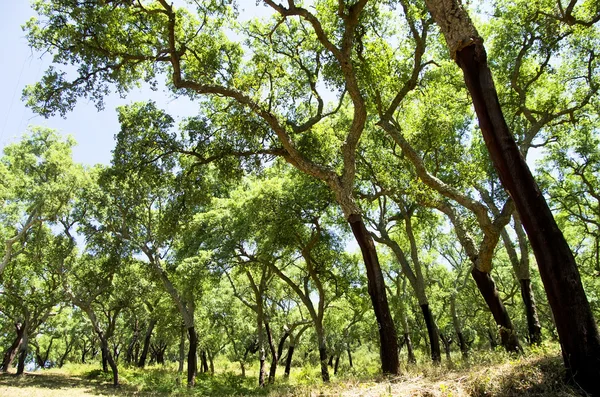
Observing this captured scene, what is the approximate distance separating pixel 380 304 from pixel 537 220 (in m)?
4.17

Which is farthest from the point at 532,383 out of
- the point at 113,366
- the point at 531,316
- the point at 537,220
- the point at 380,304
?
the point at 113,366

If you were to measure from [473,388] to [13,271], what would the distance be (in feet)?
105

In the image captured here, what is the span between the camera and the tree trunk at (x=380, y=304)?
7.70 meters

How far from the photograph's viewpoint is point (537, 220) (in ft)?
15.7

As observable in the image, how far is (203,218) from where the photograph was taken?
784 inches

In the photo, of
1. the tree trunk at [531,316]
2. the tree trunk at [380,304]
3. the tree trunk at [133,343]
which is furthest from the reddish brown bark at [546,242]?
the tree trunk at [133,343]

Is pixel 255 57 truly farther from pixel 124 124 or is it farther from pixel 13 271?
pixel 13 271

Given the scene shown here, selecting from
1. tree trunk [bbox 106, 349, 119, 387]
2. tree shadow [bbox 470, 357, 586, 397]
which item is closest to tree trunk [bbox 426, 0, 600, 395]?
tree shadow [bbox 470, 357, 586, 397]

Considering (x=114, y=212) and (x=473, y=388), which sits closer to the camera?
(x=473, y=388)

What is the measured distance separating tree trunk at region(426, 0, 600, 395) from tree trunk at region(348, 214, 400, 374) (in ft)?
12.0

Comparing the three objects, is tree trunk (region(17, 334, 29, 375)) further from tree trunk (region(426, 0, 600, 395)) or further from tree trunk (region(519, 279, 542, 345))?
tree trunk (region(426, 0, 600, 395))

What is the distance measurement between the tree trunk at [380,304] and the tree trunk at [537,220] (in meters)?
3.66

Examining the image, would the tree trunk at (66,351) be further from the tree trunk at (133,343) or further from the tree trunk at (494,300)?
the tree trunk at (494,300)

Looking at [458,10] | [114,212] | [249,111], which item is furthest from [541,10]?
[114,212]
